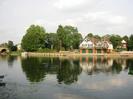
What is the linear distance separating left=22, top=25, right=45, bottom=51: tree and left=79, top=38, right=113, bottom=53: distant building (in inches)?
799

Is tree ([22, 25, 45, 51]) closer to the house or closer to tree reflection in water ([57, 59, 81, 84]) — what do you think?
the house

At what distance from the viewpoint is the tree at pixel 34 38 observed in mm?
123269

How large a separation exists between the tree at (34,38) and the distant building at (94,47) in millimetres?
20284

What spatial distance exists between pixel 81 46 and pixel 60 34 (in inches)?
479

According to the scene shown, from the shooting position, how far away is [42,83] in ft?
118

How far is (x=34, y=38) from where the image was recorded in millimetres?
123000

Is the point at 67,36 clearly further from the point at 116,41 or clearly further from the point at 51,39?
the point at 116,41

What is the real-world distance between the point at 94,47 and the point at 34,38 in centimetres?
2982

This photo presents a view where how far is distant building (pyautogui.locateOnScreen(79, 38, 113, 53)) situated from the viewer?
414 ft

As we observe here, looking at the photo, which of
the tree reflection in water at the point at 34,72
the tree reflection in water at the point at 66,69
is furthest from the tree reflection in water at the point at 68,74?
the tree reflection in water at the point at 34,72

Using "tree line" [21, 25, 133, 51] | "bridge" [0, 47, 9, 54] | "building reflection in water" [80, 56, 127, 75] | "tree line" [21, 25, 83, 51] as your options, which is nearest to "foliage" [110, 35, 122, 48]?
"tree line" [21, 25, 133, 51]

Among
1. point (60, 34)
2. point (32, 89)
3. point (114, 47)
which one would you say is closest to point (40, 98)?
point (32, 89)

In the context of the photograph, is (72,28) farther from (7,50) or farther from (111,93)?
(111,93)

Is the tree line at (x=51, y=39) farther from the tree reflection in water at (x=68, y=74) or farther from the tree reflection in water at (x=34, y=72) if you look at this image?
the tree reflection in water at (x=68, y=74)
